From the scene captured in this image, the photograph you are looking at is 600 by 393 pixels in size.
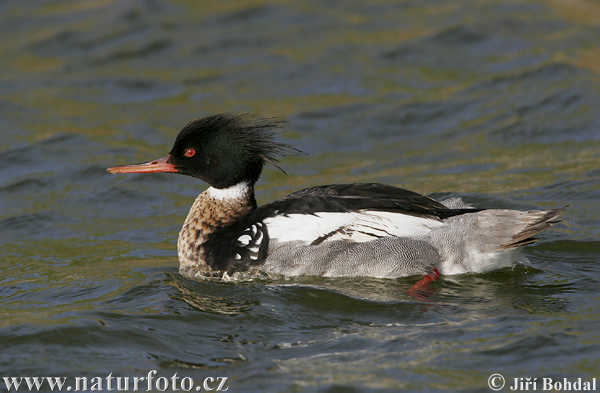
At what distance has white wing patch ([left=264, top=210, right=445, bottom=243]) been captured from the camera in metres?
7.12

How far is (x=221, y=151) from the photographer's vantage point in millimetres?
7789

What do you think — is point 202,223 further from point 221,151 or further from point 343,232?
point 343,232

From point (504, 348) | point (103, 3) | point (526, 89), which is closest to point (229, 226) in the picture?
point (504, 348)

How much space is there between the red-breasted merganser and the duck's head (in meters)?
0.01

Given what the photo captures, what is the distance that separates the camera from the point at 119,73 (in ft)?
48.2

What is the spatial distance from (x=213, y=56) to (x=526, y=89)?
18.7 ft

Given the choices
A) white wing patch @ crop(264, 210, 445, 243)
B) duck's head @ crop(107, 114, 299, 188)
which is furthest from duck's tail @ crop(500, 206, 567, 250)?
duck's head @ crop(107, 114, 299, 188)

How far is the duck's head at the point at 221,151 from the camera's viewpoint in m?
7.71

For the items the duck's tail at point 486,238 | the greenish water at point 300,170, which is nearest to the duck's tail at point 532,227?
the duck's tail at point 486,238

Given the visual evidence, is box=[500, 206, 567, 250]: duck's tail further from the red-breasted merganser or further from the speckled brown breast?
the speckled brown breast

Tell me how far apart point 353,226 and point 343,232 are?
4.0 inches

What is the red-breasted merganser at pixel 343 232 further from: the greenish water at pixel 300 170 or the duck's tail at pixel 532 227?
the greenish water at pixel 300 170

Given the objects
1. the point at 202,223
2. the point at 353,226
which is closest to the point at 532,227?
the point at 353,226

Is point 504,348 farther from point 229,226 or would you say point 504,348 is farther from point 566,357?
point 229,226
